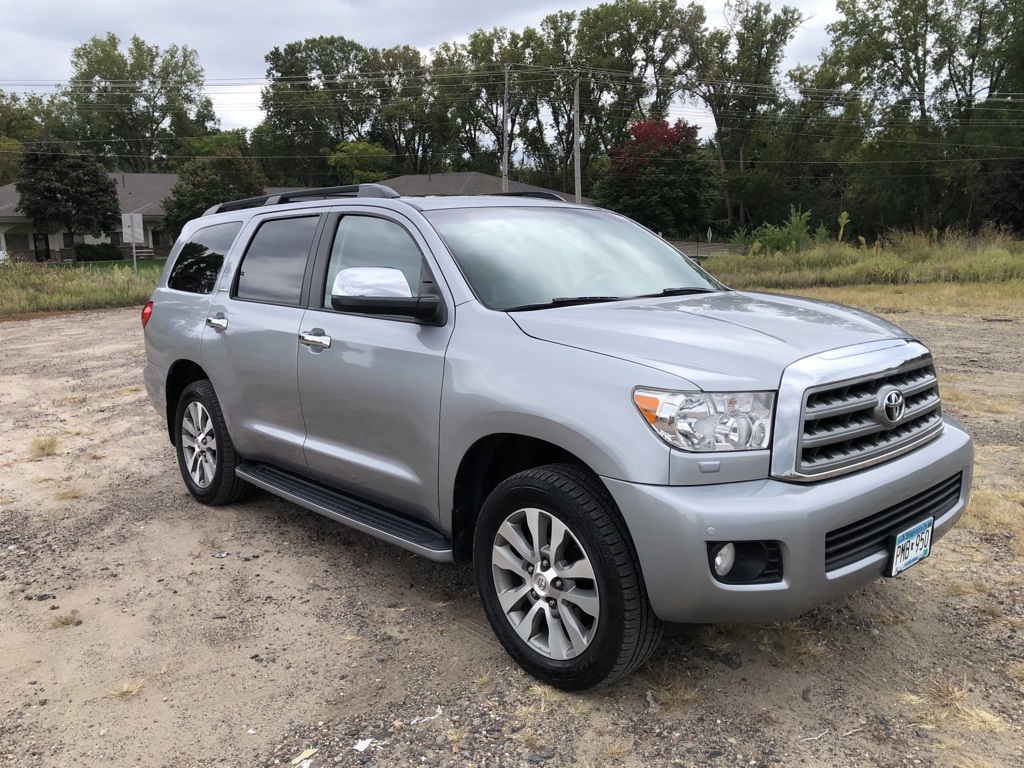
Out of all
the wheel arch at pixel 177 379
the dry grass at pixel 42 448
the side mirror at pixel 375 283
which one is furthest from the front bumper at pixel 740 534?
the dry grass at pixel 42 448

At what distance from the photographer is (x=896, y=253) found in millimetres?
23109

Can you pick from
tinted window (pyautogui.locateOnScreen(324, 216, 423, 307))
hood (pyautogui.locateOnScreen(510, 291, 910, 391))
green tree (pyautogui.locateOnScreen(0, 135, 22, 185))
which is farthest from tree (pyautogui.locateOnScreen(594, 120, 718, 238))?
hood (pyautogui.locateOnScreen(510, 291, 910, 391))

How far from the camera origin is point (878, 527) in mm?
2721

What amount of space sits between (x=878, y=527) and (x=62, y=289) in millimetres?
23610

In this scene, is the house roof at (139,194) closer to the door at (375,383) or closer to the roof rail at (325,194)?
the roof rail at (325,194)

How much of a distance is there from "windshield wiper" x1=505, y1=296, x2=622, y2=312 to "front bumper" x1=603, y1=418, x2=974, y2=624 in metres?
0.97

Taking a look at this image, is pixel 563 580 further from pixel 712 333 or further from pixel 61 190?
pixel 61 190

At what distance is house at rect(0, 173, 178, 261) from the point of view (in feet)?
155

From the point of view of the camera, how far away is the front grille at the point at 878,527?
2.58 metres

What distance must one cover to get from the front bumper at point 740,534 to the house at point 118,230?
4717 cm

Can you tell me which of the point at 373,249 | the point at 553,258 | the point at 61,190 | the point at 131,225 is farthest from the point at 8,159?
the point at 553,258

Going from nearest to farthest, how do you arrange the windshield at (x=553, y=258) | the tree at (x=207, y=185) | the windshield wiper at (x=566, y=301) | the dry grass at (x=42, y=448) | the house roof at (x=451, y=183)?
the windshield wiper at (x=566, y=301) → the windshield at (x=553, y=258) → the dry grass at (x=42, y=448) → the tree at (x=207, y=185) → the house roof at (x=451, y=183)

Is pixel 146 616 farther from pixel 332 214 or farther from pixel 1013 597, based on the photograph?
pixel 1013 597

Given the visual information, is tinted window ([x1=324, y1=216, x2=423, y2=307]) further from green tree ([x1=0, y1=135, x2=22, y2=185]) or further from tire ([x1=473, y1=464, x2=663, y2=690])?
green tree ([x1=0, y1=135, x2=22, y2=185])
